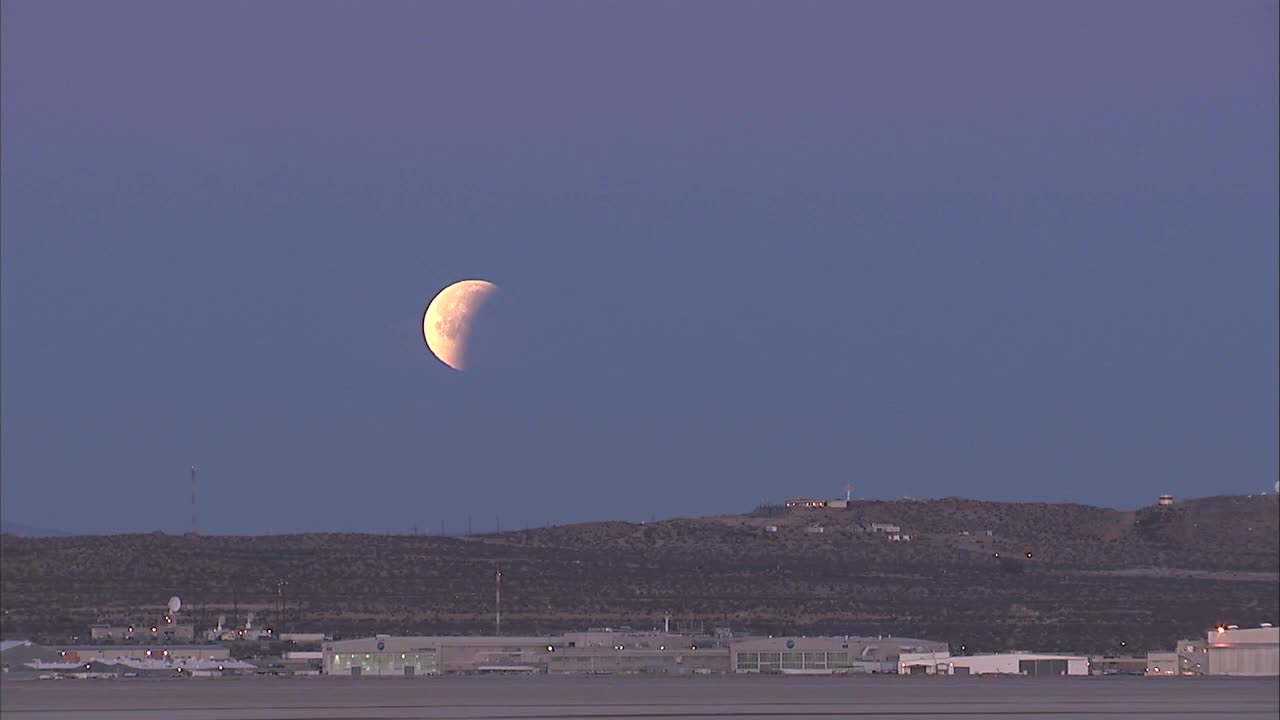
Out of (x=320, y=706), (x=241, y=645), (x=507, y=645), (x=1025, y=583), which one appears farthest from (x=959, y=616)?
(x=320, y=706)

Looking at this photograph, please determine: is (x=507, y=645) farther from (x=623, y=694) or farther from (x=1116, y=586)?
(x=1116, y=586)

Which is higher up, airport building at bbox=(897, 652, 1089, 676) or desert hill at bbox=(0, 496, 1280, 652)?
desert hill at bbox=(0, 496, 1280, 652)

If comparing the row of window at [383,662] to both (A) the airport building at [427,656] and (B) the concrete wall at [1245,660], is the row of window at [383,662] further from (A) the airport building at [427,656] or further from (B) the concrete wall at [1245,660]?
(B) the concrete wall at [1245,660]

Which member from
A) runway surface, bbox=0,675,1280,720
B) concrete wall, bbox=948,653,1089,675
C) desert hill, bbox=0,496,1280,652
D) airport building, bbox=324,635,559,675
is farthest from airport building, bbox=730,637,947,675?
runway surface, bbox=0,675,1280,720

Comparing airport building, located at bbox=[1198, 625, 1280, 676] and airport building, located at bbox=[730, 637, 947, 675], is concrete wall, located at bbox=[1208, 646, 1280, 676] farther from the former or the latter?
airport building, located at bbox=[730, 637, 947, 675]

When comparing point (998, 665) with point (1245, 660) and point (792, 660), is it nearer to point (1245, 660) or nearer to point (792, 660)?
point (792, 660)

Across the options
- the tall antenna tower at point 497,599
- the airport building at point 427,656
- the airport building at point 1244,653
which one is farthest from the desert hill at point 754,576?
the airport building at point 1244,653
